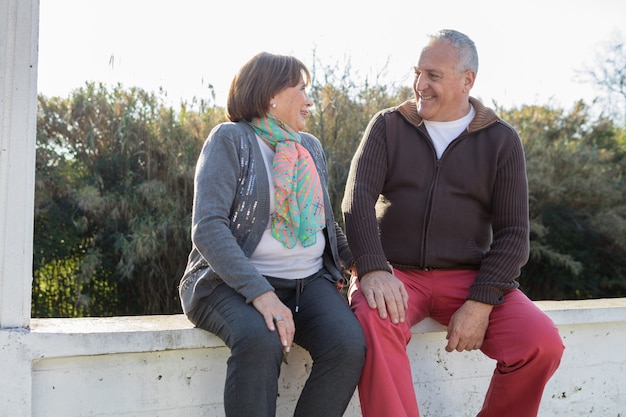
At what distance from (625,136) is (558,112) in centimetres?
116

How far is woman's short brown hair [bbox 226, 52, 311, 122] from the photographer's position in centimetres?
279

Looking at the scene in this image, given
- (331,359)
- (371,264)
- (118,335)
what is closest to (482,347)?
(371,264)

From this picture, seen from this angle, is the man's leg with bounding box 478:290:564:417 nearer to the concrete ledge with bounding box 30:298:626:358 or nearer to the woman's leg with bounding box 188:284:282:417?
the concrete ledge with bounding box 30:298:626:358

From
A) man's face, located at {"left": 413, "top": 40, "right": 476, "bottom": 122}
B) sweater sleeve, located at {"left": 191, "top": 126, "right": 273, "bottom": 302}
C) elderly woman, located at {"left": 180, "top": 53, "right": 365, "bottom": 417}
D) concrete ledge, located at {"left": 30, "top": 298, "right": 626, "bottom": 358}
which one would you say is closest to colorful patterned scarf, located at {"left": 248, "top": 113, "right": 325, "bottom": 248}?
elderly woman, located at {"left": 180, "top": 53, "right": 365, "bottom": 417}

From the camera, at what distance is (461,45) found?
3115 millimetres

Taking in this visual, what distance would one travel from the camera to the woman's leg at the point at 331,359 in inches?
97.7

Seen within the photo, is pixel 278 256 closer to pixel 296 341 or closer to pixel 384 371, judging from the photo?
pixel 296 341

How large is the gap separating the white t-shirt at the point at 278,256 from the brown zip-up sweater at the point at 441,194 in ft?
0.73

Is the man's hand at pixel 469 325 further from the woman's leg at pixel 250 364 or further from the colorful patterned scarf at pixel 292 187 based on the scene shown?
the woman's leg at pixel 250 364

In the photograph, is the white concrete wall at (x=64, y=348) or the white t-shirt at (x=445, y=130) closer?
the white concrete wall at (x=64, y=348)

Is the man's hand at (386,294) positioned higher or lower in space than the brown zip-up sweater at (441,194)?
lower

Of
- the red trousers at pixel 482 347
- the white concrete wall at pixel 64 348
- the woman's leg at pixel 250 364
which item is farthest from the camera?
the red trousers at pixel 482 347

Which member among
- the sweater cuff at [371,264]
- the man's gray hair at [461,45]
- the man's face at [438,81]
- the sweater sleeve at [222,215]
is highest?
the man's gray hair at [461,45]

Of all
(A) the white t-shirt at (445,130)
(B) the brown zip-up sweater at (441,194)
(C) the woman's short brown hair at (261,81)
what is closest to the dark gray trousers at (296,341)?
(B) the brown zip-up sweater at (441,194)
